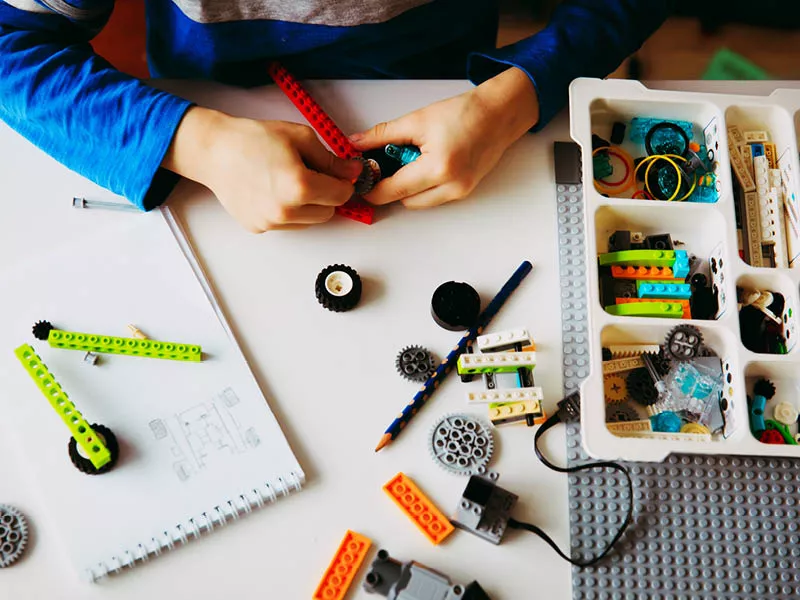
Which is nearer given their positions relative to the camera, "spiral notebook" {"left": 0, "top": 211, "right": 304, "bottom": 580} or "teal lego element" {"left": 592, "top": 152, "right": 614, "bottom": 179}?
"spiral notebook" {"left": 0, "top": 211, "right": 304, "bottom": 580}

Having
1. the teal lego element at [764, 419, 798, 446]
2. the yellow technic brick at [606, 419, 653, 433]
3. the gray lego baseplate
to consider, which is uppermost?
the yellow technic brick at [606, 419, 653, 433]

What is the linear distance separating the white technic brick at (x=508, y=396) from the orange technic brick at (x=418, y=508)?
114 millimetres

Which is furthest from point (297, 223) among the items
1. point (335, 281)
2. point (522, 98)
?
point (522, 98)

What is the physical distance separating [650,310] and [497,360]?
18cm

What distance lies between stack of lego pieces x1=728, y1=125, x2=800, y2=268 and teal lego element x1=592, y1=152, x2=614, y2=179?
0.46 feet

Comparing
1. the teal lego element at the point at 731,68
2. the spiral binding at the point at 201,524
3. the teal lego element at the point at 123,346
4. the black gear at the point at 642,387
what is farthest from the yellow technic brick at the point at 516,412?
the teal lego element at the point at 731,68

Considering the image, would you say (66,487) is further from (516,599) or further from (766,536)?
(766,536)

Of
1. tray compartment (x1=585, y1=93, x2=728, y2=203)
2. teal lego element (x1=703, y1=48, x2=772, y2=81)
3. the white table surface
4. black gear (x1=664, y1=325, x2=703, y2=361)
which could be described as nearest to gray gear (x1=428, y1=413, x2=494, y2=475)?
the white table surface

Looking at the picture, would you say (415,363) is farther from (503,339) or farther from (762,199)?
(762,199)

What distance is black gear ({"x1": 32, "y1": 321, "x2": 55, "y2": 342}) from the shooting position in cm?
74

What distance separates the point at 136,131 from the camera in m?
0.77

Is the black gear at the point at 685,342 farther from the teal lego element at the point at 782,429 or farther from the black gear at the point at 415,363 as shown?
the black gear at the point at 415,363

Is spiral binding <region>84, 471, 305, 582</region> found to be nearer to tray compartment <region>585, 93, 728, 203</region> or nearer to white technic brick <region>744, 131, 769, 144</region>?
tray compartment <region>585, 93, 728, 203</region>

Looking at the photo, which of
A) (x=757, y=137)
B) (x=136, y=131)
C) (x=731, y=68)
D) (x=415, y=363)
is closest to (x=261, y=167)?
(x=136, y=131)
